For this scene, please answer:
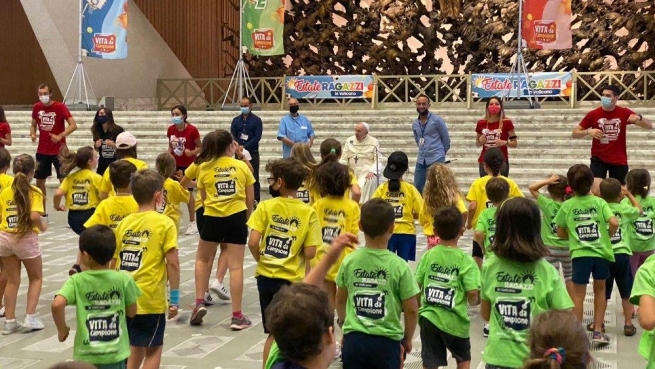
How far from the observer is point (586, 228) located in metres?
5.73

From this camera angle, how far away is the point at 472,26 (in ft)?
63.7

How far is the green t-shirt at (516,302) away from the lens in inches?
150

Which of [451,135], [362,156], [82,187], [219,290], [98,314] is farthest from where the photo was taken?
[451,135]

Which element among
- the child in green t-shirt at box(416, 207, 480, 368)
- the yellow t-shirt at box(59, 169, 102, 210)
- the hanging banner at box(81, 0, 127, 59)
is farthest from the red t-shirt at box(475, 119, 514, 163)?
the hanging banner at box(81, 0, 127, 59)

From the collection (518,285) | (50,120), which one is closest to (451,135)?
(50,120)

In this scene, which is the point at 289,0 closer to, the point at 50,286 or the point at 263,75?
the point at 263,75

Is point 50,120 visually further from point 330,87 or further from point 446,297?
point 330,87

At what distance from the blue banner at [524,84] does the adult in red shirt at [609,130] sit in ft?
29.9

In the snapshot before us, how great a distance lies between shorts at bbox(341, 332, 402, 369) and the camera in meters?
3.92

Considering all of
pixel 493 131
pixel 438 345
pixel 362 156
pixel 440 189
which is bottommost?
pixel 438 345

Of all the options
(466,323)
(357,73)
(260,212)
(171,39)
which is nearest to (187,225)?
(260,212)

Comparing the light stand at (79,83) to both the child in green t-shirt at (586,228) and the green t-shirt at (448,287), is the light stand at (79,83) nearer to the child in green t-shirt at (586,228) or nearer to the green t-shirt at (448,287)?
the child in green t-shirt at (586,228)

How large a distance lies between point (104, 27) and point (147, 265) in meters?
12.7

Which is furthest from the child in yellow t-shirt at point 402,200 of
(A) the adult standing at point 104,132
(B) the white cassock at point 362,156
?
(A) the adult standing at point 104,132
